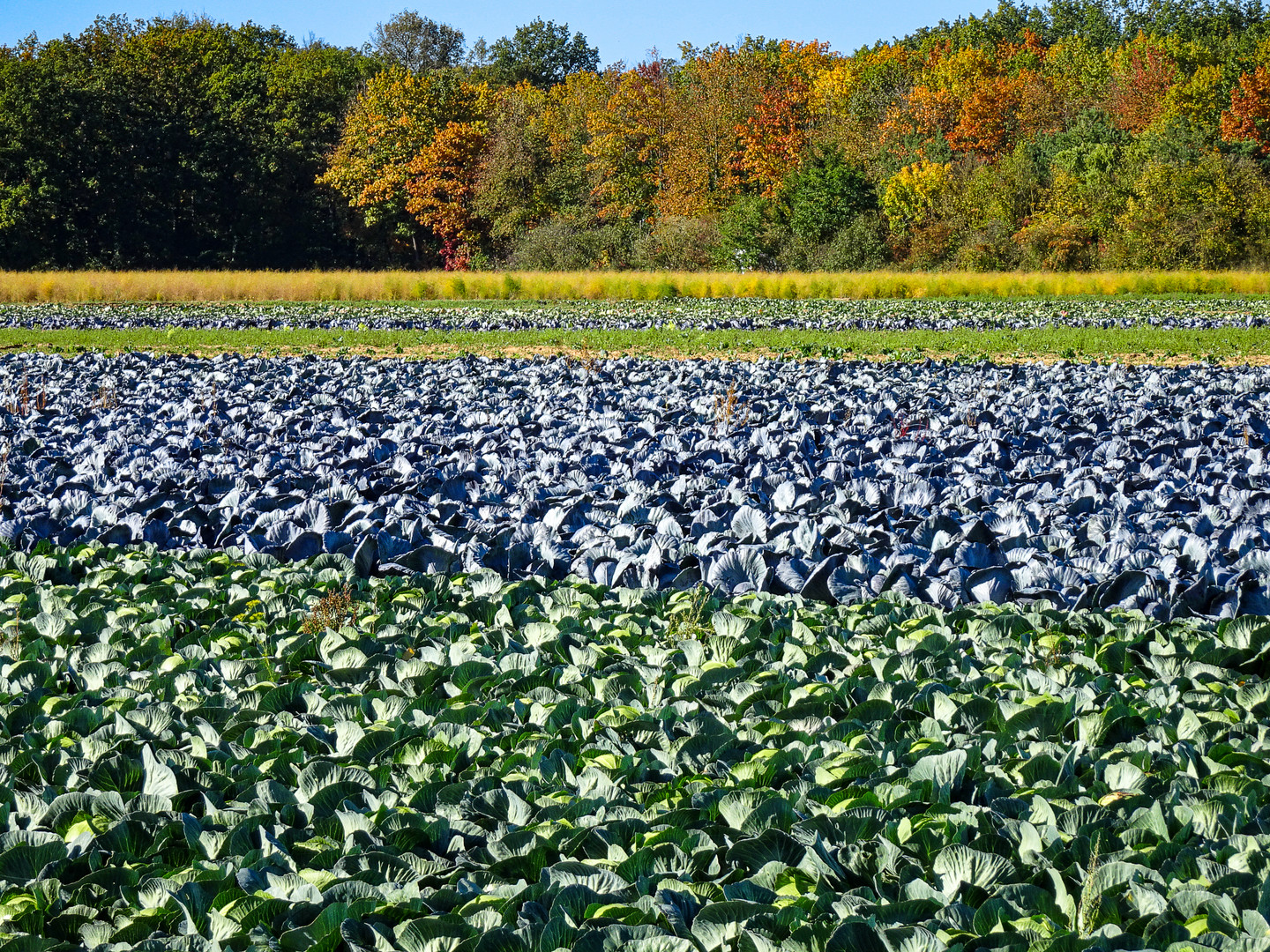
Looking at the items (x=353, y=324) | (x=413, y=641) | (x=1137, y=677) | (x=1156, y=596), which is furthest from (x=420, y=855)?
(x=353, y=324)

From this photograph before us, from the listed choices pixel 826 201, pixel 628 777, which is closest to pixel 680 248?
pixel 826 201

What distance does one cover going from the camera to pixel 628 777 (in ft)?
10.4

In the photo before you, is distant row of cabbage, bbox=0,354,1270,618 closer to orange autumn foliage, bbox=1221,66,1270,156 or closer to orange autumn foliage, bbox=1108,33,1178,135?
orange autumn foliage, bbox=1221,66,1270,156


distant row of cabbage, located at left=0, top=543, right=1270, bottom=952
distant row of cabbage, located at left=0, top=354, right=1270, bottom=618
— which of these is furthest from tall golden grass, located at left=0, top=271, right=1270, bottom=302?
distant row of cabbage, located at left=0, top=543, right=1270, bottom=952

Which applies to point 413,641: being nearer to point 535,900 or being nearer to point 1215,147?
point 535,900

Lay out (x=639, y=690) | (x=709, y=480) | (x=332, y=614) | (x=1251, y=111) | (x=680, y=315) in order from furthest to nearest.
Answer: (x=1251, y=111)
(x=680, y=315)
(x=709, y=480)
(x=332, y=614)
(x=639, y=690)

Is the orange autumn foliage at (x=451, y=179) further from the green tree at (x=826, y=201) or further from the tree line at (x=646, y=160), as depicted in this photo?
the green tree at (x=826, y=201)

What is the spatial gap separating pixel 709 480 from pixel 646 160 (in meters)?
51.7

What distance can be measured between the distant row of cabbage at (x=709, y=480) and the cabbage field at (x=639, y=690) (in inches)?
1.3

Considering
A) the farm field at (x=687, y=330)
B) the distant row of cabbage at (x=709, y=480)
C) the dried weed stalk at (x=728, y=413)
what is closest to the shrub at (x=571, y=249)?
the farm field at (x=687, y=330)

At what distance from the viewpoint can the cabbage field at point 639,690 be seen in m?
2.51

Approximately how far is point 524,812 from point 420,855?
0.30 m

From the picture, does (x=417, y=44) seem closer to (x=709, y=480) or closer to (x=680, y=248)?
(x=680, y=248)

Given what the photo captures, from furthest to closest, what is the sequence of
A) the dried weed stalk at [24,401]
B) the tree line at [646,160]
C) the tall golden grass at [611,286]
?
the tree line at [646,160] → the tall golden grass at [611,286] → the dried weed stalk at [24,401]
